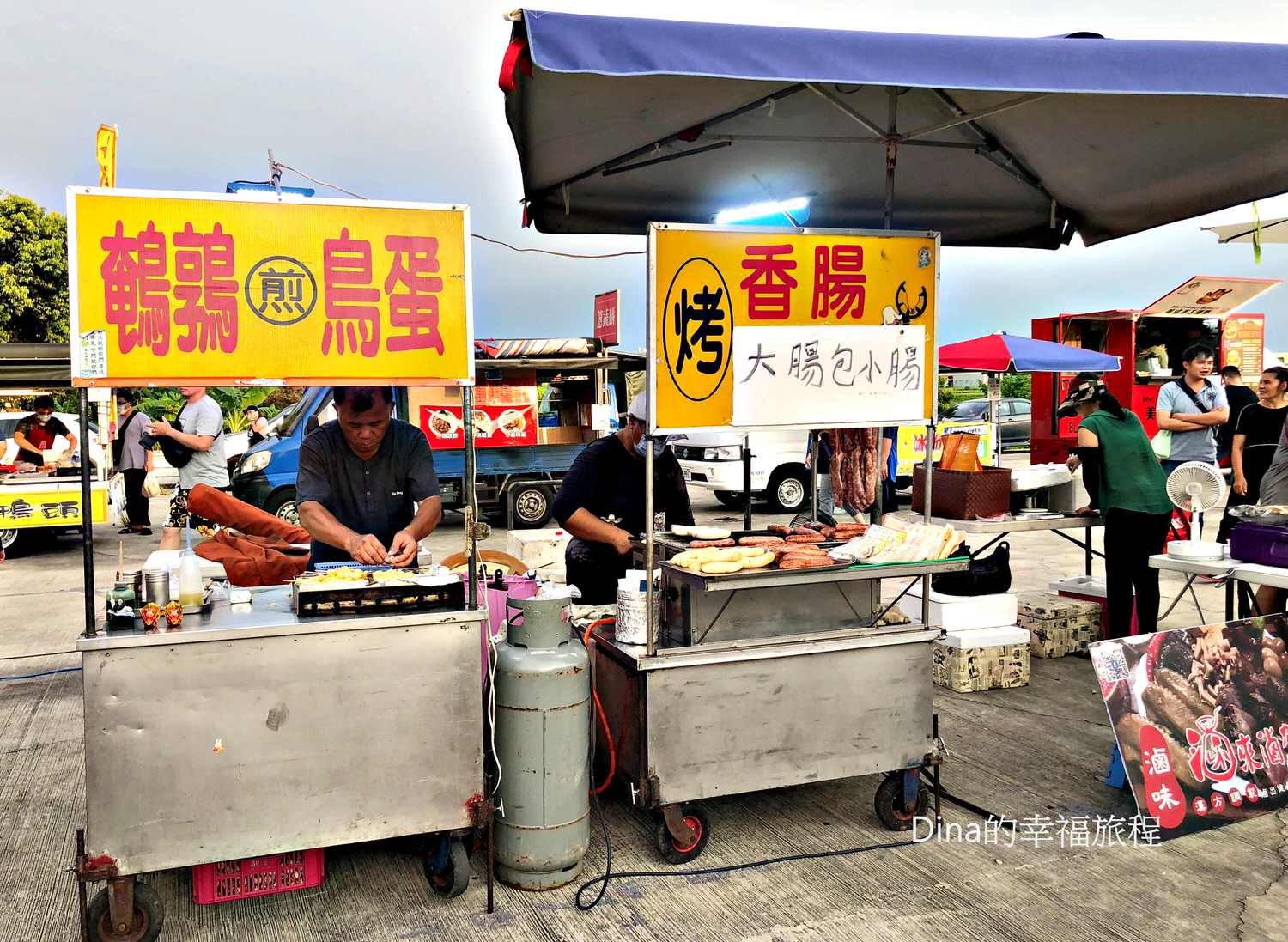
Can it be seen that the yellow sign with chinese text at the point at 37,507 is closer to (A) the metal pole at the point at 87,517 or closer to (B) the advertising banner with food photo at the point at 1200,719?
(A) the metal pole at the point at 87,517

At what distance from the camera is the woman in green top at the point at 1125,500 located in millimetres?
5746

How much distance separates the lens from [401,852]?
3615 mm

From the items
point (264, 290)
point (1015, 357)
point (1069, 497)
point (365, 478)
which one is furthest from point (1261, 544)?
point (1015, 357)

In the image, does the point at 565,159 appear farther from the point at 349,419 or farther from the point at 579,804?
the point at 579,804

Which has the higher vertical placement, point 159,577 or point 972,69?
point 972,69

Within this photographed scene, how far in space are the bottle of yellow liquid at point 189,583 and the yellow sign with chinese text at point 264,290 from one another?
0.66 m

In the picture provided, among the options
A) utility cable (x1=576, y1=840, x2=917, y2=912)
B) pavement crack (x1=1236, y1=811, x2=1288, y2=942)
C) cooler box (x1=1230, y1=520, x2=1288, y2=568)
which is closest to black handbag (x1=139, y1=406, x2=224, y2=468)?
utility cable (x1=576, y1=840, x2=917, y2=912)

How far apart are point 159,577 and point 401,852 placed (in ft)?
4.52

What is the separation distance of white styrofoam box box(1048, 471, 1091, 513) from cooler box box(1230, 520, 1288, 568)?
2086 mm

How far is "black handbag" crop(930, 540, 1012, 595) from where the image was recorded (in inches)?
232

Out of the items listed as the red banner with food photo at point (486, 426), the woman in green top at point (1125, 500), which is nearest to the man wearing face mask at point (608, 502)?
the woman in green top at point (1125, 500)

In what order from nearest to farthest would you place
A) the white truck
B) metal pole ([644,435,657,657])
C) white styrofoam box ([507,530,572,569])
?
metal pole ([644,435,657,657]) < white styrofoam box ([507,530,572,569]) < the white truck

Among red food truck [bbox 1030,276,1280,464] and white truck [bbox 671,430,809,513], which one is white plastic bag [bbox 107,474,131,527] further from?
red food truck [bbox 1030,276,1280,464]

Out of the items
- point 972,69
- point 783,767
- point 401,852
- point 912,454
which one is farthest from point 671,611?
point 912,454
